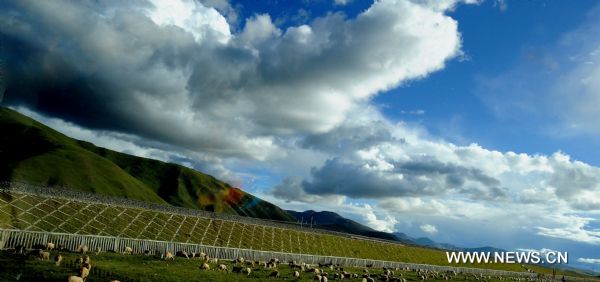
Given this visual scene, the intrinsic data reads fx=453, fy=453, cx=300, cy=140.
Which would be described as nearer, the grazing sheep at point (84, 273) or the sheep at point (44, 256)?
the grazing sheep at point (84, 273)

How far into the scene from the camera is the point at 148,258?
48938 millimetres

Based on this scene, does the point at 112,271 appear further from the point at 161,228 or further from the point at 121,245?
the point at 161,228

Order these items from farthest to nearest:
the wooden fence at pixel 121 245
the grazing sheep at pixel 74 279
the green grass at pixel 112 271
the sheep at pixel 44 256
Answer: the wooden fence at pixel 121 245 < the sheep at pixel 44 256 < the green grass at pixel 112 271 < the grazing sheep at pixel 74 279

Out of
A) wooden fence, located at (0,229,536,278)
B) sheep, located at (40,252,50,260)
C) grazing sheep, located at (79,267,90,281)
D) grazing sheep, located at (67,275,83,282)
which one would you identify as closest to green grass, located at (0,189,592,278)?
wooden fence, located at (0,229,536,278)

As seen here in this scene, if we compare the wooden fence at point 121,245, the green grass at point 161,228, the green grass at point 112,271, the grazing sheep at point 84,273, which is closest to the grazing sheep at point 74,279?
the green grass at point 112,271

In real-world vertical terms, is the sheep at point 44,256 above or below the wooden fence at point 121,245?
above

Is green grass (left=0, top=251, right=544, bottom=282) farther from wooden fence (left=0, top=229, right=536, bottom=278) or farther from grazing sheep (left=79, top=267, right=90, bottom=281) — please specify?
wooden fence (left=0, top=229, right=536, bottom=278)

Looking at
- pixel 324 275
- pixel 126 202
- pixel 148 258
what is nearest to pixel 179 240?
pixel 126 202

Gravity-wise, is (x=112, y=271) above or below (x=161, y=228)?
below

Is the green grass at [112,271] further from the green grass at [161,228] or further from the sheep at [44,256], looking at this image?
the green grass at [161,228]

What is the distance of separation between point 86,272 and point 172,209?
67069 millimetres

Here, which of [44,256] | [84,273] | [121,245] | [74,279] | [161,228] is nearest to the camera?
[74,279]

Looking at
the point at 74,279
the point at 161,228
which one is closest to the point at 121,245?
the point at 161,228

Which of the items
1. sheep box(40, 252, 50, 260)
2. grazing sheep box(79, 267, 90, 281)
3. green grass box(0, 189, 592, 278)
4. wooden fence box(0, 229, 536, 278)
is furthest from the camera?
green grass box(0, 189, 592, 278)
